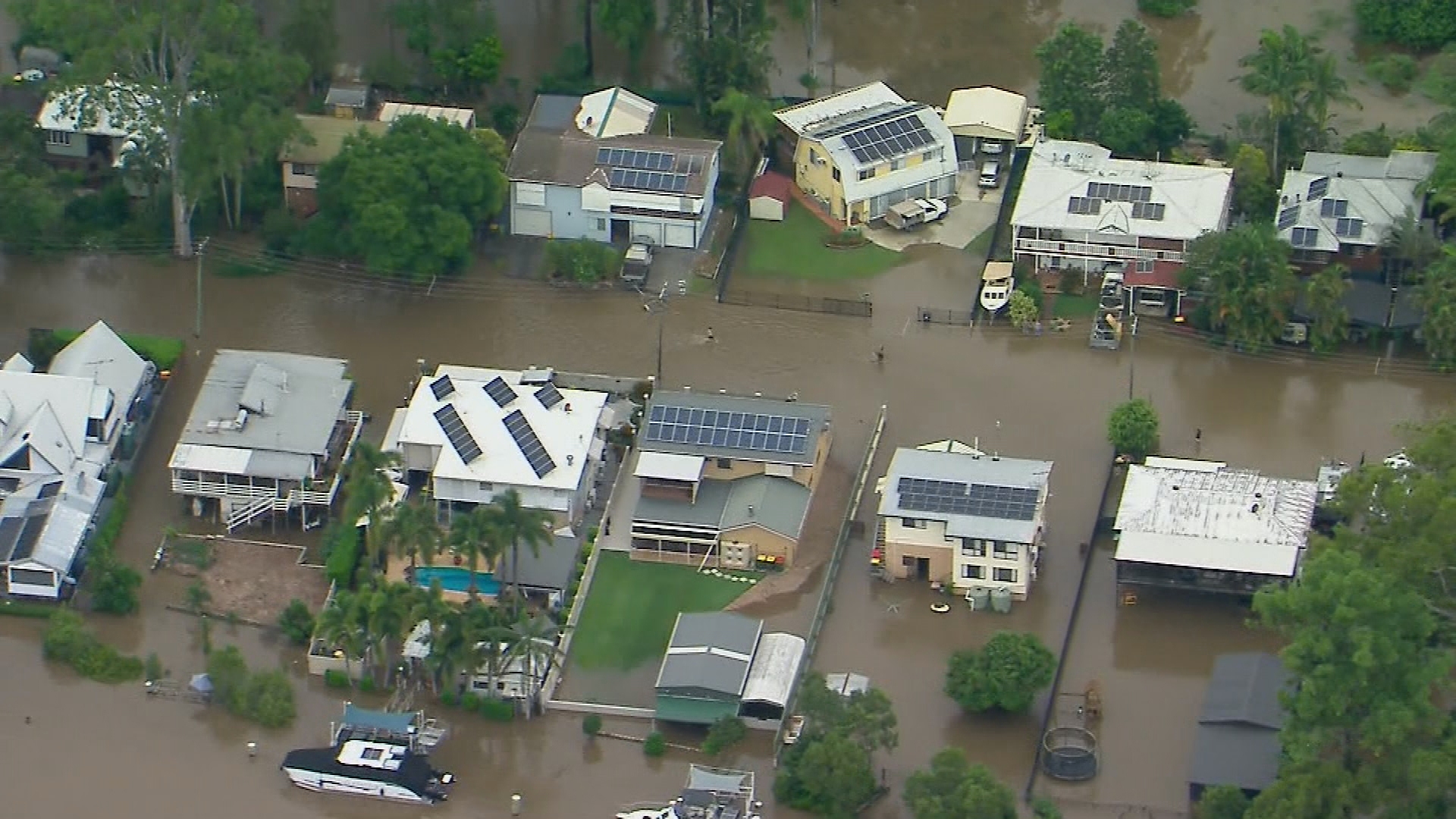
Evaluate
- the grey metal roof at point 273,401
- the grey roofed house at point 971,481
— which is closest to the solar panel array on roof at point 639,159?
the grey metal roof at point 273,401

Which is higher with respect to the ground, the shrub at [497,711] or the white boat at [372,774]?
the shrub at [497,711]

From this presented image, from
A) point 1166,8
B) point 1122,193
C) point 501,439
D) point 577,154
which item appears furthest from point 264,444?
point 1166,8

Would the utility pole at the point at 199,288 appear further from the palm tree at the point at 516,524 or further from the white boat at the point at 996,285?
the white boat at the point at 996,285

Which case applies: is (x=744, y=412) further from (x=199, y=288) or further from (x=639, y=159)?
(x=199, y=288)

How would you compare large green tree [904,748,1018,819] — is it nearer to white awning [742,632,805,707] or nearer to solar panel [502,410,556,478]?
white awning [742,632,805,707]

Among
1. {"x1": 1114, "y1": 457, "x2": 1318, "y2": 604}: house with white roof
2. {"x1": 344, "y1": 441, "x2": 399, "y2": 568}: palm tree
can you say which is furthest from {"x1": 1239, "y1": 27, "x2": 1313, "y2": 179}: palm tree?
Answer: {"x1": 344, "y1": 441, "x2": 399, "y2": 568}: palm tree

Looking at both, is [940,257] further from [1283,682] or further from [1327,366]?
[1283,682]
